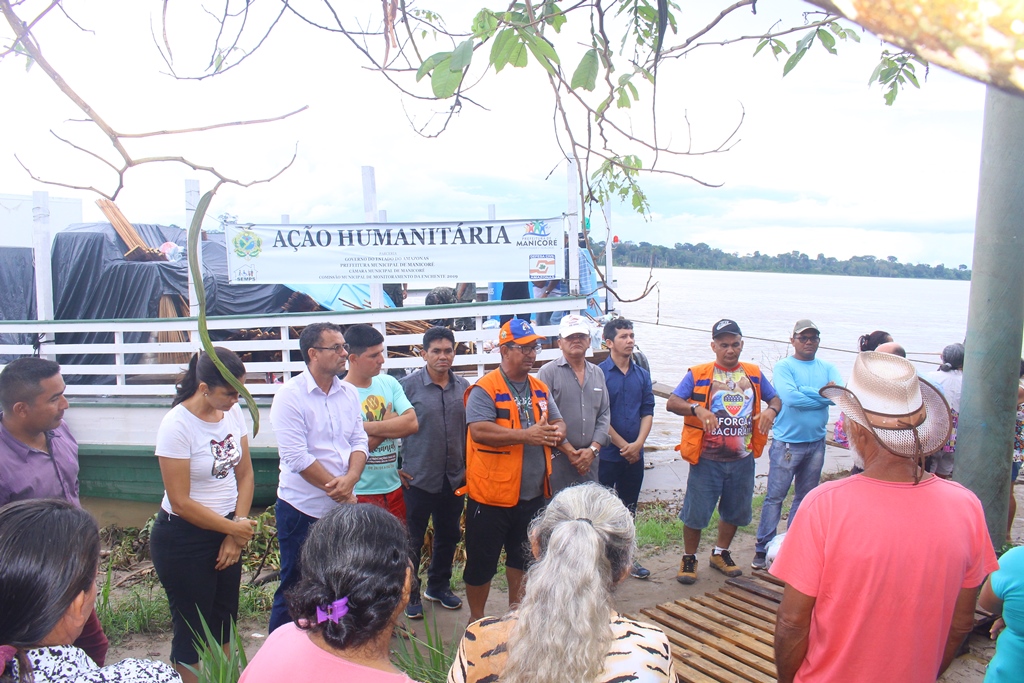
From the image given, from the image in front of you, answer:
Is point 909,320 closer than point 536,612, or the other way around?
point 536,612

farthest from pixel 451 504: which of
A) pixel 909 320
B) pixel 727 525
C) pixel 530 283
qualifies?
pixel 909 320

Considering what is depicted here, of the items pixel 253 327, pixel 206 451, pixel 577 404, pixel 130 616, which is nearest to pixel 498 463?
pixel 577 404

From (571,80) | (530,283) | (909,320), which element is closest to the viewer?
(571,80)

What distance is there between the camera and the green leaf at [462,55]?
61.3 inches

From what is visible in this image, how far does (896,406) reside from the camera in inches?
80.4

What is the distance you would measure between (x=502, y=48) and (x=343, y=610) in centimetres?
143

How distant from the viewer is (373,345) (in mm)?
4223

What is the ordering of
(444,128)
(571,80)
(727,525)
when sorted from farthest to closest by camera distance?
1. (727,525)
2. (444,128)
3. (571,80)

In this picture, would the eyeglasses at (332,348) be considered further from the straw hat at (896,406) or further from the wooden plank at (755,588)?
the wooden plank at (755,588)

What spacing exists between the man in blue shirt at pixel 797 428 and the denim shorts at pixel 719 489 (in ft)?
1.10

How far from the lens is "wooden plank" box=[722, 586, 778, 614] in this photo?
4.20 metres

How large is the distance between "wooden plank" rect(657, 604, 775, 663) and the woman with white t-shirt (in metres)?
2.46

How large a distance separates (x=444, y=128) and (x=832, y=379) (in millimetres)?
4218

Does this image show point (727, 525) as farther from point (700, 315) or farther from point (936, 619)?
point (700, 315)
